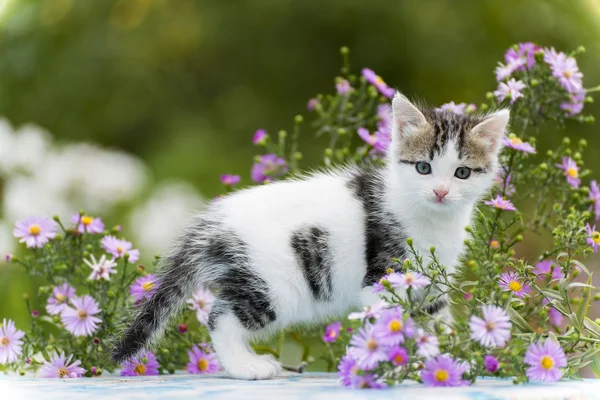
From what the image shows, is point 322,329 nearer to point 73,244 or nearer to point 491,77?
point 73,244

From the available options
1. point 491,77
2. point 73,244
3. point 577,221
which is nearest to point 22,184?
point 73,244

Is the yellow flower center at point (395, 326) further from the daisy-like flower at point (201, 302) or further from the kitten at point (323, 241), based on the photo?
the daisy-like flower at point (201, 302)

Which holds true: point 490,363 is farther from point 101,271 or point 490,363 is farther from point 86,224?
point 86,224

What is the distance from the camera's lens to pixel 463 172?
5.90 feet

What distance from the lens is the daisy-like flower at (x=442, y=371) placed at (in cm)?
150

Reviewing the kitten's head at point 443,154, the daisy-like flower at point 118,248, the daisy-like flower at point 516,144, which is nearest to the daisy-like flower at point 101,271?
the daisy-like flower at point 118,248

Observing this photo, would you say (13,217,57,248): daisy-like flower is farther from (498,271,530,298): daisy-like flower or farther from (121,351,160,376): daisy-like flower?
(498,271,530,298): daisy-like flower

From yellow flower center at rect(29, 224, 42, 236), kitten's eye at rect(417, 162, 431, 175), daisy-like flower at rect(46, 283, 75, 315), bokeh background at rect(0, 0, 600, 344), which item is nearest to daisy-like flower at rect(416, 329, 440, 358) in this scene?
kitten's eye at rect(417, 162, 431, 175)

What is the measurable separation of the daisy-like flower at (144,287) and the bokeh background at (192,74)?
62.6 inches

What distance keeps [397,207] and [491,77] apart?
230 cm

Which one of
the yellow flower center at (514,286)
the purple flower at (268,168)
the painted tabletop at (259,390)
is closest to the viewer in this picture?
the painted tabletop at (259,390)

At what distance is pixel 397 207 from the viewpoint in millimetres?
1876

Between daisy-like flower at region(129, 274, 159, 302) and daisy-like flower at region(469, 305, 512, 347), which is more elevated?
daisy-like flower at region(469, 305, 512, 347)

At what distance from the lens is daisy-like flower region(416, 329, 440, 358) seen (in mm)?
1458
